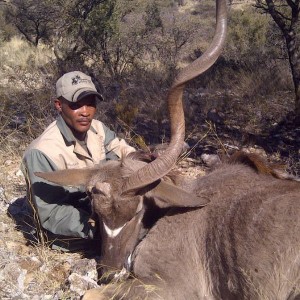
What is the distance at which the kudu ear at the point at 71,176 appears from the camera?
441cm

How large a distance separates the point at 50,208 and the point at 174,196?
1300 mm

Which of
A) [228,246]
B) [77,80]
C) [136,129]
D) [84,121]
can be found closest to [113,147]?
[84,121]

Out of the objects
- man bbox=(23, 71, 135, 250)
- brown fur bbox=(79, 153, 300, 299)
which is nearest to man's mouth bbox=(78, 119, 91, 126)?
man bbox=(23, 71, 135, 250)

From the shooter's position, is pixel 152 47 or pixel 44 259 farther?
pixel 152 47

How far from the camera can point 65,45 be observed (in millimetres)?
15141

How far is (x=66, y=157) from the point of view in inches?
199

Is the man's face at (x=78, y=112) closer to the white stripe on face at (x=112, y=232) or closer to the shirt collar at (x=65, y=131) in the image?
the shirt collar at (x=65, y=131)

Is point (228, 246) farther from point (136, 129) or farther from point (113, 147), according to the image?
point (136, 129)

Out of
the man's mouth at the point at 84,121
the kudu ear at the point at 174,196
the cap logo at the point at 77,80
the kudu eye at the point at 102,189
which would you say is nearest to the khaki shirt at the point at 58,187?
the man's mouth at the point at 84,121

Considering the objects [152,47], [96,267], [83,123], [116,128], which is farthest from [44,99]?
[152,47]

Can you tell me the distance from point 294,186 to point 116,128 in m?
4.61

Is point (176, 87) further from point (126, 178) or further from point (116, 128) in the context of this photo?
point (116, 128)

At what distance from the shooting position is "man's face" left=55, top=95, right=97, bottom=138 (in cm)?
498

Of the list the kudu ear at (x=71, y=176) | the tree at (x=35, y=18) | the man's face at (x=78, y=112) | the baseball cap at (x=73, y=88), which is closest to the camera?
the kudu ear at (x=71, y=176)
